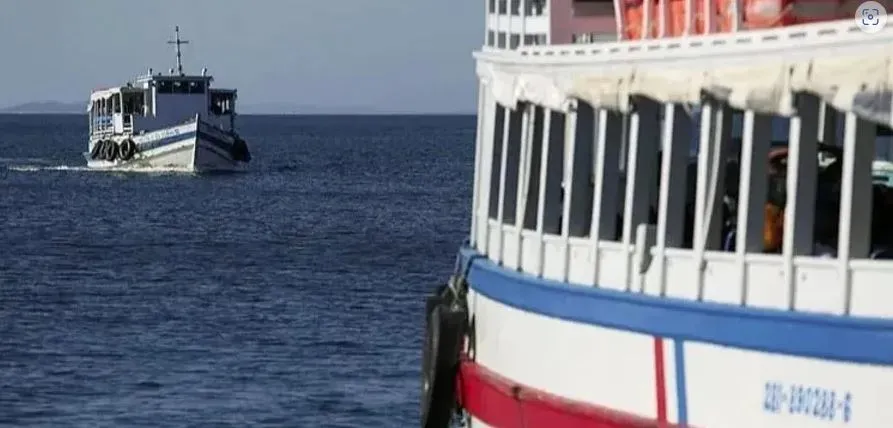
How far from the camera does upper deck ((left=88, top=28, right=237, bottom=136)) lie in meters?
99.2

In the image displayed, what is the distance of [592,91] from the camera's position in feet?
59.2

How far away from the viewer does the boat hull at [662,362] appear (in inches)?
595

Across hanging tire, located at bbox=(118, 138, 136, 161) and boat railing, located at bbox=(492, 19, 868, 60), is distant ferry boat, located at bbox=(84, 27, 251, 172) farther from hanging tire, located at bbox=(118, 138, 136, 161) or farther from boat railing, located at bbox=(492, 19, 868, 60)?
boat railing, located at bbox=(492, 19, 868, 60)

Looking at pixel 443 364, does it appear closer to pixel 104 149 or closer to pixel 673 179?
pixel 673 179

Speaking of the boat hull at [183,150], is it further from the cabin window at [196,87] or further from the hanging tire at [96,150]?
the cabin window at [196,87]

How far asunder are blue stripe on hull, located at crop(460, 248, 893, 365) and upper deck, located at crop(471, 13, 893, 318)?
11cm

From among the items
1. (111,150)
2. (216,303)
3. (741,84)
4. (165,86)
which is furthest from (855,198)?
(111,150)

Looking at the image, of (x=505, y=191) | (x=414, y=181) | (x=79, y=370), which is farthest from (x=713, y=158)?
(x=414, y=181)

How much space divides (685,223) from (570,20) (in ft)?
11.4

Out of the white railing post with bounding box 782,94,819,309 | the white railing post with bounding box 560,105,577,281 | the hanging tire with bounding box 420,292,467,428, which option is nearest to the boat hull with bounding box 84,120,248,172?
the hanging tire with bounding box 420,292,467,428

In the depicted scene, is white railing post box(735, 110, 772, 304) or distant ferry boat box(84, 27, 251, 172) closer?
white railing post box(735, 110, 772, 304)

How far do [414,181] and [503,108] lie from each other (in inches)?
3196

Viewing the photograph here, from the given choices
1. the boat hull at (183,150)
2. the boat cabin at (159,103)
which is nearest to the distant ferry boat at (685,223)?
the boat hull at (183,150)

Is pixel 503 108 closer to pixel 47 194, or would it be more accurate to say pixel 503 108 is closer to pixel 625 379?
pixel 625 379
